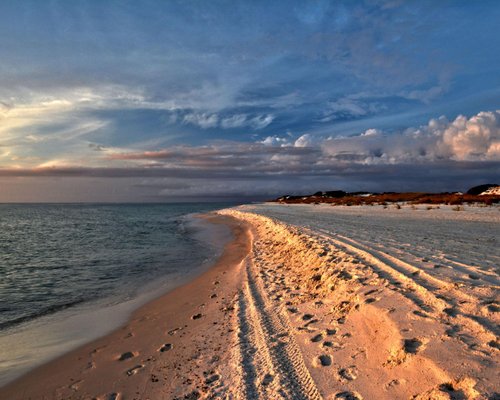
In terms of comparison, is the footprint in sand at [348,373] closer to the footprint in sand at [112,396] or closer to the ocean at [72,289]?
the footprint in sand at [112,396]

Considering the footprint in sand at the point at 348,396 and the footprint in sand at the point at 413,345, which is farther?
the footprint in sand at the point at 413,345

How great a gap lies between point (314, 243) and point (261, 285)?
4.51 m

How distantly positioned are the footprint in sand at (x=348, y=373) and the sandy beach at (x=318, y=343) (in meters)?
0.01

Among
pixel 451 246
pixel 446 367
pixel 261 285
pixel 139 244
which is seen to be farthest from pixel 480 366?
pixel 139 244

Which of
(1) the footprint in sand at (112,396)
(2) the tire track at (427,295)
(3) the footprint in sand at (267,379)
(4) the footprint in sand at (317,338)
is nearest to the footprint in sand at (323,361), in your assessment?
(4) the footprint in sand at (317,338)

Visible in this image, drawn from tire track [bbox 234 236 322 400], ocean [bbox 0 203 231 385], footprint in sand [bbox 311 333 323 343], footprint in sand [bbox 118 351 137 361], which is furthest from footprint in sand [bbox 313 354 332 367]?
ocean [bbox 0 203 231 385]

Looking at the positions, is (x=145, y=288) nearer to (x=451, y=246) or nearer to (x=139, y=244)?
(x=451, y=246)

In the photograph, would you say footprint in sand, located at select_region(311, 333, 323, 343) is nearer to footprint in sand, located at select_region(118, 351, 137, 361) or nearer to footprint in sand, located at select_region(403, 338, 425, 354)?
footprint in sand, located at select_region(403, 338, 425, 354)

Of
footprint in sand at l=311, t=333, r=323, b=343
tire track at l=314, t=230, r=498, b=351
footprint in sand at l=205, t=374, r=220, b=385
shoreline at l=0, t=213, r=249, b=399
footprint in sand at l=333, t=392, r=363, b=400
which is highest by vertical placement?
tire track at l=314, t=230, r=498, b=351

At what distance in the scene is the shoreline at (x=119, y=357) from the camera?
18.1ft

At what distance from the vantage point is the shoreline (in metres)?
5.52

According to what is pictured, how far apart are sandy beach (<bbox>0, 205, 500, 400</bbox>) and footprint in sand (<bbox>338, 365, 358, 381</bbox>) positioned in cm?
1

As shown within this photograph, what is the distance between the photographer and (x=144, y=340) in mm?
7371

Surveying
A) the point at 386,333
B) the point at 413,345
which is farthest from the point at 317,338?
the point at 413,345
